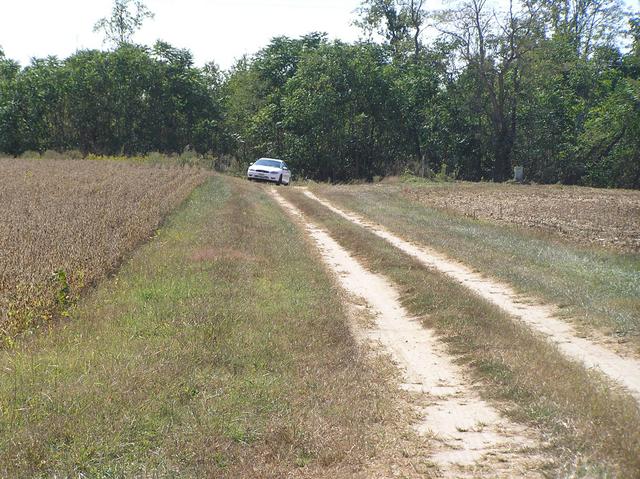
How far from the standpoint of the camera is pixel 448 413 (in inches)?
249

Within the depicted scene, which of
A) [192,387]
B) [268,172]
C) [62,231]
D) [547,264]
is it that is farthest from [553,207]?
[192,387]

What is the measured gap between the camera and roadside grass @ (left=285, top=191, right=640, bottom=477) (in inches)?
197

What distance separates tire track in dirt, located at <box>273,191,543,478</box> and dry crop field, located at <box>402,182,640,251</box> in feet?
33.5

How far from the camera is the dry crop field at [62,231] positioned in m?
8.78

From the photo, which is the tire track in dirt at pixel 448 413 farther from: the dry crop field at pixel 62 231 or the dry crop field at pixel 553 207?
the dry crop field at pixel 553 207

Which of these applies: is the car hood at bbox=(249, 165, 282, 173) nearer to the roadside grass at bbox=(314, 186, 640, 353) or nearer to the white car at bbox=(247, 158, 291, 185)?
the white car at bbox=(247, 158, 291, 185)

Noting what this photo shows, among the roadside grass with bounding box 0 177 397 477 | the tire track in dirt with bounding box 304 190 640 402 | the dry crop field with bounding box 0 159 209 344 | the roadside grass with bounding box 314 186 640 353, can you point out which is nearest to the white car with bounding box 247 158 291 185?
the dry crop field with bounding box 0 159 209 344

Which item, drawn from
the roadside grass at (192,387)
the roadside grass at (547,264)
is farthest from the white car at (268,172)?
the roadside grass at (192,387)

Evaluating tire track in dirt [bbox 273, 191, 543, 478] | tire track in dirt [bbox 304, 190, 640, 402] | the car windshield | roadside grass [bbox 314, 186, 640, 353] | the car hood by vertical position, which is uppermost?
the car windshield

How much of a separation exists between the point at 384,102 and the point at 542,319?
42426 mm

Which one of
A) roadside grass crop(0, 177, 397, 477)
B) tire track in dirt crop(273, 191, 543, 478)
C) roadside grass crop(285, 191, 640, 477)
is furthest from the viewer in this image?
tire track in dirt crop(273, 191, 543, 478)

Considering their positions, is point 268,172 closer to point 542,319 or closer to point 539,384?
point 542,319

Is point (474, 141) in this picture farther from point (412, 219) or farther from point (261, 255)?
point (261, 255)

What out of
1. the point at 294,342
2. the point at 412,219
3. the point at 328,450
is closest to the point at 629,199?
the point at 412,219
